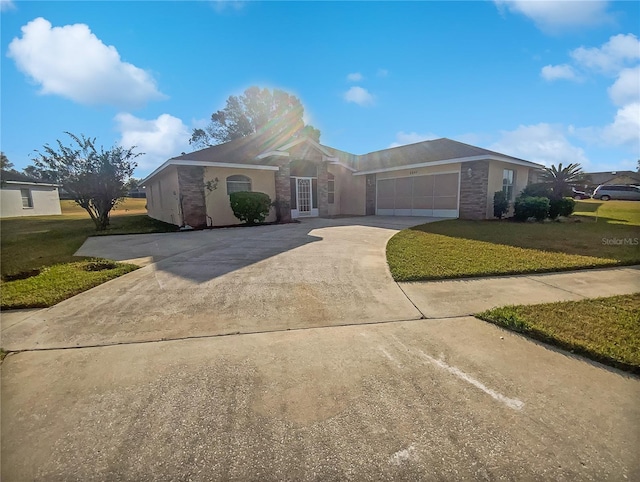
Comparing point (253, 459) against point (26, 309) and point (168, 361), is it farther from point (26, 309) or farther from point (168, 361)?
point (26, 309)

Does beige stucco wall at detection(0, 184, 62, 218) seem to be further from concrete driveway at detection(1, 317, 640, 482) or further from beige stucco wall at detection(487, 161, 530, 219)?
beige stucco wall at detection(487, 161, 530, 219)

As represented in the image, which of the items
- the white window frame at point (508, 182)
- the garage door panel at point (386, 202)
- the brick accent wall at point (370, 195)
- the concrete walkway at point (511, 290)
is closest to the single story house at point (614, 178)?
the white window frame at point (508, 182)

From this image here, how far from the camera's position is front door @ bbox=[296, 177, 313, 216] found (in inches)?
686

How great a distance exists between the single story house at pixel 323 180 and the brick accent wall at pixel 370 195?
0.06 m

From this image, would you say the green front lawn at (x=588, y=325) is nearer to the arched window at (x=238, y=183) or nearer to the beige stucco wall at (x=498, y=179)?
the beige stucco wall at (x=498, y=179)

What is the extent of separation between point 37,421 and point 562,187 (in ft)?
75.1

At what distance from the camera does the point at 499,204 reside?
587 inches

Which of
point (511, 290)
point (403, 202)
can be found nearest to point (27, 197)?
point (403, 202)

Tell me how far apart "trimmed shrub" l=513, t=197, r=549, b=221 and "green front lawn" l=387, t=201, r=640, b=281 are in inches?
135

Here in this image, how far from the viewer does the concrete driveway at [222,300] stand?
3592mm

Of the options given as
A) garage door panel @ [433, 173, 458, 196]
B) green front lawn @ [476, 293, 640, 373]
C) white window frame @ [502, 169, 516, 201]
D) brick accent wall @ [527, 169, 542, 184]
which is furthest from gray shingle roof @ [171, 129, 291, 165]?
brick accent wall @ [527, 169, 542, 184]

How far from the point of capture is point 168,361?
2.91 m

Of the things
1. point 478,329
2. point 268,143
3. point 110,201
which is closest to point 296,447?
point 478,329
